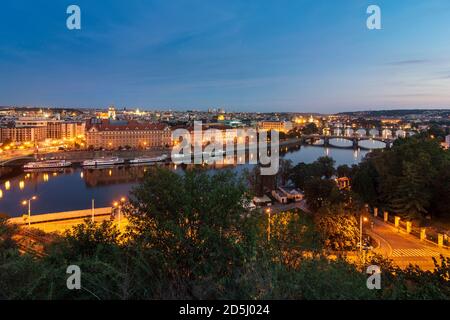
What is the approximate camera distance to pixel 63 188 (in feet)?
52.2

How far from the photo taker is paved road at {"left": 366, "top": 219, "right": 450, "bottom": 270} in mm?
6188

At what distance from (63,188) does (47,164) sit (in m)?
6.69

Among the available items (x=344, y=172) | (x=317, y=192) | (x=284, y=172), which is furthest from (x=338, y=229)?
(x=344, y=172)

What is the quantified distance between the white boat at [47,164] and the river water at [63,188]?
0.63 metres

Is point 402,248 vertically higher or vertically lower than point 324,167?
lower

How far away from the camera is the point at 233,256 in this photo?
2.69 metres

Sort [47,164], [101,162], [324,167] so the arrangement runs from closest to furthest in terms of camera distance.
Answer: [324,167] → [47,164] → [101,162]

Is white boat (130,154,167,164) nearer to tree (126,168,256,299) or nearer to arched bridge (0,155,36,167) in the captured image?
arched bridge (0,155,36,167)

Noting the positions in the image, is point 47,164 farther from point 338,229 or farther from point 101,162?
point 338,229

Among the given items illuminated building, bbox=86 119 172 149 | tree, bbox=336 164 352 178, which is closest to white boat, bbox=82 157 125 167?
illuminated building, bbox=86 119 172 149

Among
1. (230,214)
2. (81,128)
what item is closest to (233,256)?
(230,214)

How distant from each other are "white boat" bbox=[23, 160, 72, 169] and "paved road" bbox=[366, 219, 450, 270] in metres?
19.1

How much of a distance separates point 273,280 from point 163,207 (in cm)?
147
